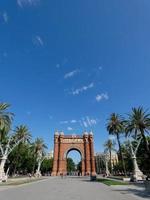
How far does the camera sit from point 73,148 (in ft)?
301

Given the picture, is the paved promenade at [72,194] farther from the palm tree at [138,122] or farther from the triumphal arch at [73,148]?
the triumphal arch at [73,148]

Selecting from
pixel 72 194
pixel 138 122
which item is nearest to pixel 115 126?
pixel 138 122

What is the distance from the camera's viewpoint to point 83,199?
1506 cm

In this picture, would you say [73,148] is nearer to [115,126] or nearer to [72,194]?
[115,126]

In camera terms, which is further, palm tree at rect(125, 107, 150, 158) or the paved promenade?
palm tree at rect(125, 107, 150, 158)

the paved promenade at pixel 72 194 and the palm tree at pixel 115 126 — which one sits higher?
the palm tree at pixel 115 126

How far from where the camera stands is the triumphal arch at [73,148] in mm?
88000

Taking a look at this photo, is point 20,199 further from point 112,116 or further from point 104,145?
point 104,145

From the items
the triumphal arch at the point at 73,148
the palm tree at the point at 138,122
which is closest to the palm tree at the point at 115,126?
the palm tree at the point at 138,122

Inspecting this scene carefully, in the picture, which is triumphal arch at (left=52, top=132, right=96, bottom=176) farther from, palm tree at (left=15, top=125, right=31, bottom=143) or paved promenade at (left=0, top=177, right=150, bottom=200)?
paved promenade at (left=0, top=177, right=150, bottom=200)

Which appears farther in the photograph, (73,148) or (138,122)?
(73,148)

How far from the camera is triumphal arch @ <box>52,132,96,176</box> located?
289 feet

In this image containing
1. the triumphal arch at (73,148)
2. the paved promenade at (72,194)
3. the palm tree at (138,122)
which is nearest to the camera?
the paved promenade at (72,194)

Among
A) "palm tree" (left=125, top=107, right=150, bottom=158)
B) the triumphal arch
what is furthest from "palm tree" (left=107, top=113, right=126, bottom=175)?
the triumphal arch
